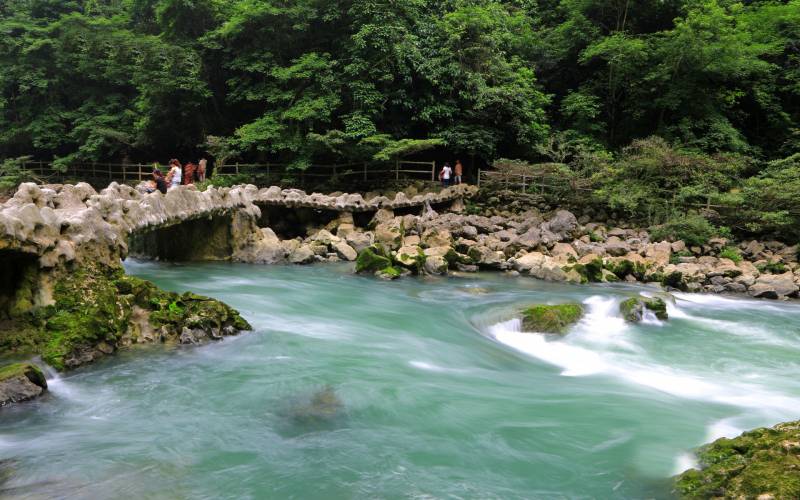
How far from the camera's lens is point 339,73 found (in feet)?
80.0

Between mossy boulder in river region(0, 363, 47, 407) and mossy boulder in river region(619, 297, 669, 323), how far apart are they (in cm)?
916

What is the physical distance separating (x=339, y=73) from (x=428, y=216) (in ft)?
26.4

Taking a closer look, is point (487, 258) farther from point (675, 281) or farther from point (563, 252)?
point (675, 281)

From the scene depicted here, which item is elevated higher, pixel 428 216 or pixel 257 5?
pixel 257 5

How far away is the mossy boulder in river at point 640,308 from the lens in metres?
10.8

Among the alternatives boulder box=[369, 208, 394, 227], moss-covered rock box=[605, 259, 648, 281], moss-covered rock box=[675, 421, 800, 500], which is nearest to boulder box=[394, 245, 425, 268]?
boulder box=[369, 208, 394, 227]

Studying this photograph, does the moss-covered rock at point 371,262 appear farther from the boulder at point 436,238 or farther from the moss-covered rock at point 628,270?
the moss-covered rock at point 628,270

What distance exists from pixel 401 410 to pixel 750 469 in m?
3.29

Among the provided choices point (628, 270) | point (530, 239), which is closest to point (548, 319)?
point (628, 270)

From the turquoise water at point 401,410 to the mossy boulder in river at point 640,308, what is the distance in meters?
0.23

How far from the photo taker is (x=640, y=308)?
1104 cm

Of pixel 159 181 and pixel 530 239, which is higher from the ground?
pixel 159 181

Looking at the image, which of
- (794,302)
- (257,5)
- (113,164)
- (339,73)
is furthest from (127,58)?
(794,302)

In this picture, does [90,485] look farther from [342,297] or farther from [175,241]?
[175,241]
